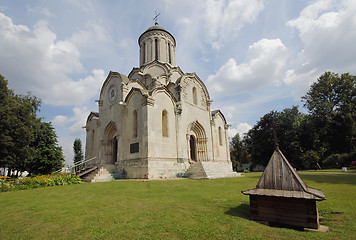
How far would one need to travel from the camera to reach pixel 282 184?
459 centimetres

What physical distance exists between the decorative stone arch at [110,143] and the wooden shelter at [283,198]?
16253 millimetres

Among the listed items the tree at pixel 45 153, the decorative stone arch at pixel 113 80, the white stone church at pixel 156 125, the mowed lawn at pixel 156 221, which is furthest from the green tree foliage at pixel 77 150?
the mowed lawn at pixel 156 221

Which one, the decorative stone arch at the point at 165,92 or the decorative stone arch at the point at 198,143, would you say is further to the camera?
the decorative stone arch at the point at 198,143

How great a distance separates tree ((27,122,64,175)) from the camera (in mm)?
21803

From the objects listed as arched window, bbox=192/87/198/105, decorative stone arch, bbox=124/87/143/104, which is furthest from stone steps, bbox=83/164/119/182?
arched window, bbox=192/87/198/105

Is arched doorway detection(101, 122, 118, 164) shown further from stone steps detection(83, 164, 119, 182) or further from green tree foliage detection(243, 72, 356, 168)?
green tree foliage detection(243, 72, 356, 168)

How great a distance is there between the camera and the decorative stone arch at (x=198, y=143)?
20.1 m

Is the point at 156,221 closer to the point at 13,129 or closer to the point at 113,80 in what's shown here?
the point at 113,80

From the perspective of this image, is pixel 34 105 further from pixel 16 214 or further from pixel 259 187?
pixel 259 187

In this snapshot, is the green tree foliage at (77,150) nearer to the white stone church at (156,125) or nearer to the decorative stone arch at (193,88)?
the white stone church at (156,125)

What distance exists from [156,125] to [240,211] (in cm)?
1149

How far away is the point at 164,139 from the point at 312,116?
23.2 metres

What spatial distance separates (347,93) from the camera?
84.4 ft

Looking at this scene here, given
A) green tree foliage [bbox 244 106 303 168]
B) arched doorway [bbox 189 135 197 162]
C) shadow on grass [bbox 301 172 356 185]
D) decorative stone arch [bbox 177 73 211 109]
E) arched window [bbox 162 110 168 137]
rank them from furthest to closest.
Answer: green tree foliage [bbox 244 106 303 168], arched doorway [bbox 189 135 197 162], decorative stone arch [bbox 177 73 211 109], arched window [bbox 162 110 168 137], shadow on grass [bbox 301 172 356 185]
